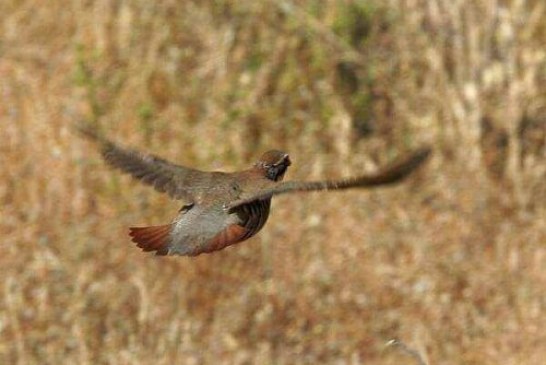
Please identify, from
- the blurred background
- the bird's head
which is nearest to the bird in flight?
the bird's head

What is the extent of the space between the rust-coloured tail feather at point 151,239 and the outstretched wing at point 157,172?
0.22 metres

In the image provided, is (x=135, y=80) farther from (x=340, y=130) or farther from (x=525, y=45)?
(x=525, y=45)

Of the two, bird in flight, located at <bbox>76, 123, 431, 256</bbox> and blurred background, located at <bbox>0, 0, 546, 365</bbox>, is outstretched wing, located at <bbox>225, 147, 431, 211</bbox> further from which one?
blurred background, located at <bbox>0, 0, 546, 365</bbox>

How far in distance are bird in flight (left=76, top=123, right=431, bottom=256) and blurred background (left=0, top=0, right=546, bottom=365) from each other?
1481 millimetres

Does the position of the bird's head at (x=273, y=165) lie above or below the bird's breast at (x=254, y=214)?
above

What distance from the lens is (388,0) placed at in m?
6.67

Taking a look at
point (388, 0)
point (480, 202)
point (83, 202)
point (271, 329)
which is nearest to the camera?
point (271, 329)

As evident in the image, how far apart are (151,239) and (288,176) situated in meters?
2.95

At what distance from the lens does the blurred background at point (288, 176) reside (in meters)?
5.26

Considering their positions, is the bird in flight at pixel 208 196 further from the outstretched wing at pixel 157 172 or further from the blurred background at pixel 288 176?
the blurred background at pixel 288 176

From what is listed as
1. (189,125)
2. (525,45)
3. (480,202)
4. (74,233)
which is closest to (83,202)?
(74,233)

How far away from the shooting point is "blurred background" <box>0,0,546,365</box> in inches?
207

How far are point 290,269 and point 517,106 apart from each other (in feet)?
4.82

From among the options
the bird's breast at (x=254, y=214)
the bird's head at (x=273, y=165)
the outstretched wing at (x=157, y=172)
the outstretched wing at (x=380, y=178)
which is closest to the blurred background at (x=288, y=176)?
the outstretched wing at (x=157, y=172)
